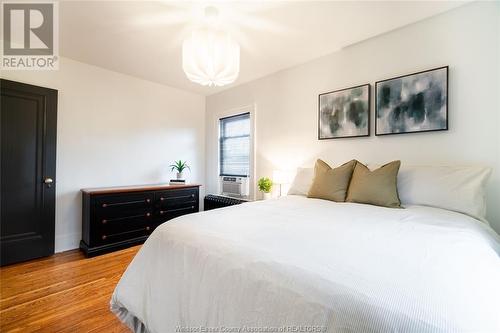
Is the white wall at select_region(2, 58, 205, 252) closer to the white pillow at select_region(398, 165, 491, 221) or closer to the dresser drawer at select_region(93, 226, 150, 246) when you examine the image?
the dresser drawer at select_region(93, 226, 150, 246)

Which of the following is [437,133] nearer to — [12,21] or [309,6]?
[309,6]

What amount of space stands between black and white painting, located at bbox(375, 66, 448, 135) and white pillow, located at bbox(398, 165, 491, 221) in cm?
48

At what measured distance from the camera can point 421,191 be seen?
1725 millimetres

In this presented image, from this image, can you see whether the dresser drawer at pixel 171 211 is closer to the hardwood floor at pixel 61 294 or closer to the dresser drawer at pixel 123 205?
the dresser drawer at pixel 123 205

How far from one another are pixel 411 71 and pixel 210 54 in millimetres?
1882

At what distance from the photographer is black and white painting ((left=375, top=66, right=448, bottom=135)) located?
1.93 m

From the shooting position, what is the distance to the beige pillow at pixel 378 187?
68.7 inches

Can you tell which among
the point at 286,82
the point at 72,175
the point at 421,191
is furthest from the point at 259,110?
the point at 72,175

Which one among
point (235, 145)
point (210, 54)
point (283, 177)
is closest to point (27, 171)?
point (210, 54)

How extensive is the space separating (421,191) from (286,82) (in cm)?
212

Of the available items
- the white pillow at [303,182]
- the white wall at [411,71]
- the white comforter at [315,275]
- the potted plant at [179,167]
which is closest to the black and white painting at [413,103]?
the white wall at [411,71]

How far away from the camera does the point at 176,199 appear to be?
3.38 metres

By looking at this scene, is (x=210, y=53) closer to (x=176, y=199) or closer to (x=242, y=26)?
(x=242, y=26)

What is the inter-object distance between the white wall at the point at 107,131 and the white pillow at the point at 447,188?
3367 millimetres
